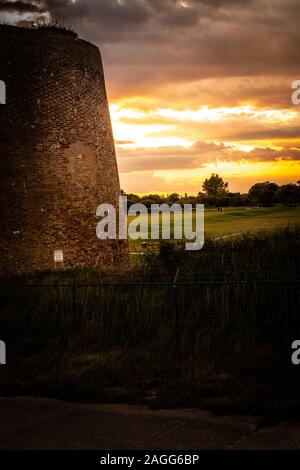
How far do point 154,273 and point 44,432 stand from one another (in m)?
7.02

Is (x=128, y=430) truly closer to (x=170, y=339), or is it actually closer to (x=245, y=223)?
(x=170, y=339)

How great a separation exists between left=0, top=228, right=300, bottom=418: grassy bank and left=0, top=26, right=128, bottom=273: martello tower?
5.24m

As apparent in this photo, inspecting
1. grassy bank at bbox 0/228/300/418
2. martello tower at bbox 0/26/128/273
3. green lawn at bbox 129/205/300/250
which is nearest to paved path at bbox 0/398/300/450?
grassy bank at bbox 0/228/300/418

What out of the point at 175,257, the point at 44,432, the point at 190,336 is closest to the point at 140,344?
the point at 190,336

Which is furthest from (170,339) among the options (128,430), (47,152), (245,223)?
(245,223)

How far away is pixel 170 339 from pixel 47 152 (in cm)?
1049

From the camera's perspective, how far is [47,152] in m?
17.3

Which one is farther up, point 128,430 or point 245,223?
point 245,223

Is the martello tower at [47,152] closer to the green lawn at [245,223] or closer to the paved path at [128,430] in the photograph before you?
the green lawn at [245,223]

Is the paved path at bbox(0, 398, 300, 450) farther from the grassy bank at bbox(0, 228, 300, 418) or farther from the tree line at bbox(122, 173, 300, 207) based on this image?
the tree line at bbox(122, 173, 300, 207)

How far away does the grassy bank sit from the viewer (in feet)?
21.7

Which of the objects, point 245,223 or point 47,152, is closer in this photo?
point 47,152
